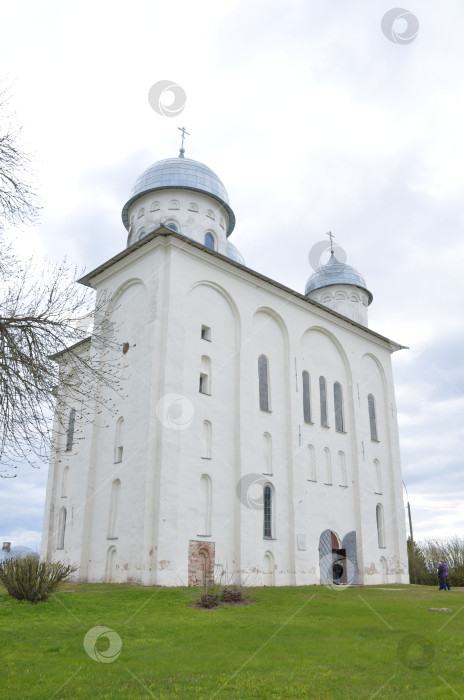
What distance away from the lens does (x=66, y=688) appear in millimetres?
6477

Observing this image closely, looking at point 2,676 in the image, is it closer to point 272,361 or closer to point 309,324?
point 272,361

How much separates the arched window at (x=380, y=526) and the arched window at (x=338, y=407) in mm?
4377

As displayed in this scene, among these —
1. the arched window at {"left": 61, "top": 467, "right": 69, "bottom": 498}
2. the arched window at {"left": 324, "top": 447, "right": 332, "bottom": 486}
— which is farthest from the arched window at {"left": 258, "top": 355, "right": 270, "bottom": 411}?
the arched window at {"left": 61, "top": 467, "right": 69, "bottom": 498}

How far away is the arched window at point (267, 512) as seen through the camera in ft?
71.1

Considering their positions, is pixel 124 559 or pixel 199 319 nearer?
pixel 124 559

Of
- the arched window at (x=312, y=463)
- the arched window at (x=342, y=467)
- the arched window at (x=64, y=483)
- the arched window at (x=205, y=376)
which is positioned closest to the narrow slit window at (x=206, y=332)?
the arched window at (x=205, y=376)

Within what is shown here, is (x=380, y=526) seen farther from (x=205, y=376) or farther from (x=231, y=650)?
(x=231, y=650)

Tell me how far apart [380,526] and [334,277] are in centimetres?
1465

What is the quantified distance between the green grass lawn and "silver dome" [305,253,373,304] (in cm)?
2238

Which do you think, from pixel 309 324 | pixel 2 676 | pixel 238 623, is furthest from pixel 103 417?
pixel 2 676

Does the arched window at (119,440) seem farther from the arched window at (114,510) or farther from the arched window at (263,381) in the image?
the arched window at (263,381)

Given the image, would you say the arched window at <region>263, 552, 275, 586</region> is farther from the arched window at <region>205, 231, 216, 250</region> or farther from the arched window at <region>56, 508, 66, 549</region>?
the arched window at <region>205, 231, 216, 250</region>

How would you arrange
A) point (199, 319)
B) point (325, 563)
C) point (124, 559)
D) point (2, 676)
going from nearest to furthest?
point (2, 676)
point (124, 559)
point (199, 319)
point (325, 563)

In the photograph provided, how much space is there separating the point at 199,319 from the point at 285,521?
8.56 m
